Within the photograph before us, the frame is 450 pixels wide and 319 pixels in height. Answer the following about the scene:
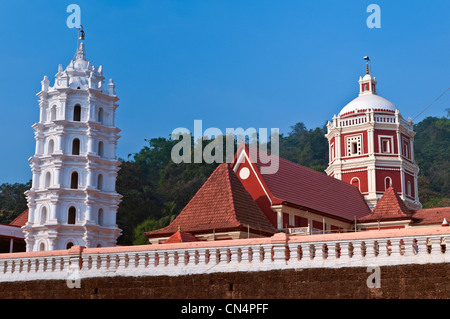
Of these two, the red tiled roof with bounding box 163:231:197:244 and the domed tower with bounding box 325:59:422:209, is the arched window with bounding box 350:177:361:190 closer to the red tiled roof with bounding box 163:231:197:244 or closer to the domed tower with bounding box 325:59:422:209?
the domed tower with bounding box 325:59:422:209

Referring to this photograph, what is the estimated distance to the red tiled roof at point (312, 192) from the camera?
33.4m

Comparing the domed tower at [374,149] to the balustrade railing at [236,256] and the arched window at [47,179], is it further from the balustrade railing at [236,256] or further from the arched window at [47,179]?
the balustrade railing at [236,256]

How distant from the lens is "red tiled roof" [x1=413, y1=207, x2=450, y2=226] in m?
34.3

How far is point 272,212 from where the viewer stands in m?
32.1

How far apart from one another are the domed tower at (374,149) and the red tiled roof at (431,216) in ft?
28.0

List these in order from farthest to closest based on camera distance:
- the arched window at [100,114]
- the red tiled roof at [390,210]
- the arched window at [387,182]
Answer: the arched window at [387,182] → the arched window at [100,114] → the red tiled roof at [390,210]

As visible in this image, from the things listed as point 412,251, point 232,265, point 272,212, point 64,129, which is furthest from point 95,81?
point 412,251

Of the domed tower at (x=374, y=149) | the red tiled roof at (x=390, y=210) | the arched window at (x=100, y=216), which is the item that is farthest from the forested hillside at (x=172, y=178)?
the red tiled roof at (x=390, y=210)

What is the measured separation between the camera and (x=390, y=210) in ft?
112

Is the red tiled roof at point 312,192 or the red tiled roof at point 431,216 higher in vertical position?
the red tiled roof at point 312,192

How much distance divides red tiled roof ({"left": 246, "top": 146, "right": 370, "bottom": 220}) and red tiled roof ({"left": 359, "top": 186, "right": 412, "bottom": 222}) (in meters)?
2.17

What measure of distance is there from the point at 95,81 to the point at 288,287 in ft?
95.3
